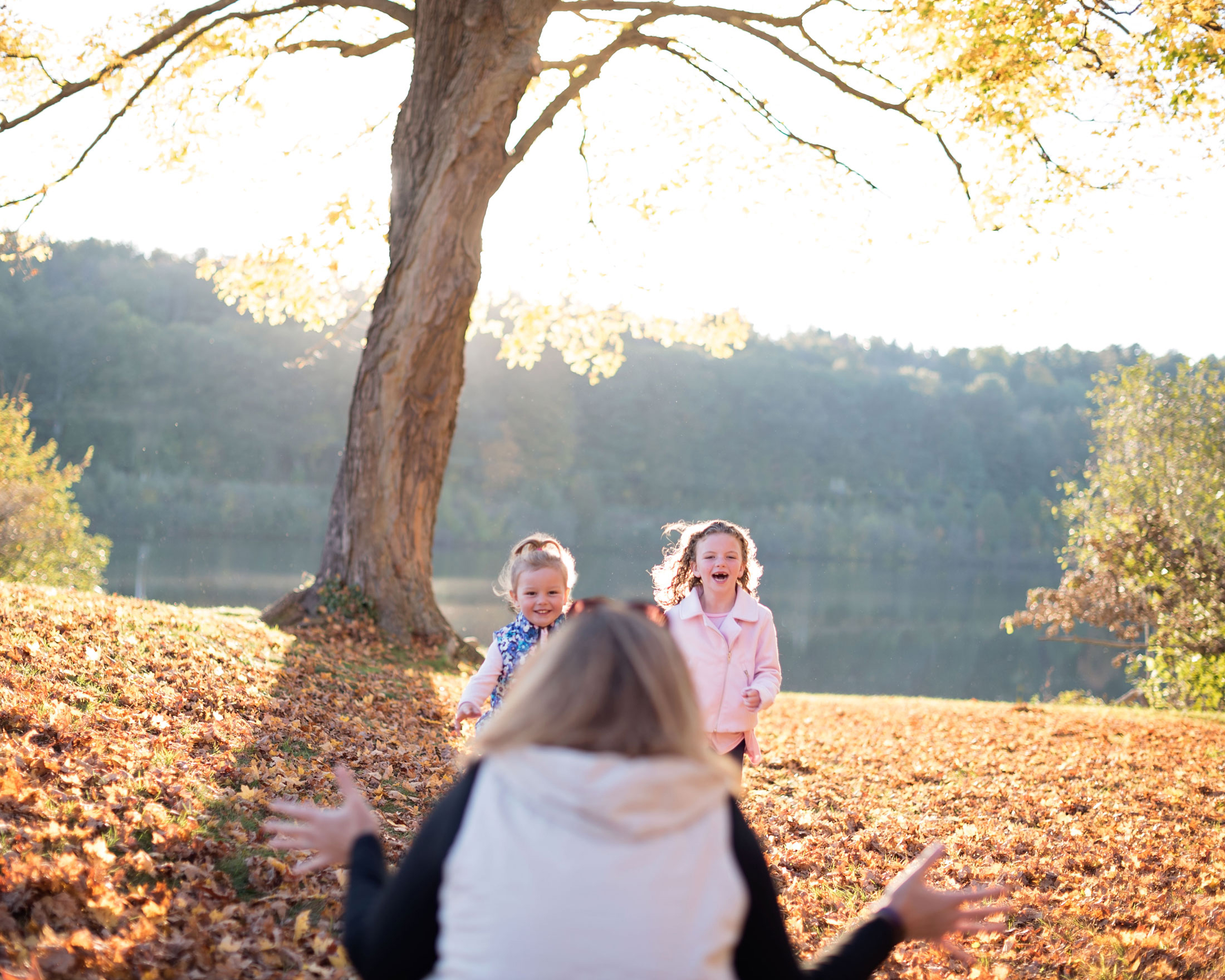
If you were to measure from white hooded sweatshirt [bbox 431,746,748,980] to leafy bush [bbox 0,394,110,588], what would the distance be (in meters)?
24.0

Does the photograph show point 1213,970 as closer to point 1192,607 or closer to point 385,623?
point 385,623

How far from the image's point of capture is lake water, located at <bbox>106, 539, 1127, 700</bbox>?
32812 millimetres

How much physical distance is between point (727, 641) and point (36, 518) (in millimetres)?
23924

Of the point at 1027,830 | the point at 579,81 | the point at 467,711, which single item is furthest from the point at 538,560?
the point at 579,81

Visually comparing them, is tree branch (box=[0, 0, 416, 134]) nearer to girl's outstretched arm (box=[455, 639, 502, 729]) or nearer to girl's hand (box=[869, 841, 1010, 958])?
girl's outstretched arm (box=[455, 639, 502, 729])

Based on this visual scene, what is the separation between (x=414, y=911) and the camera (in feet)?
5.24

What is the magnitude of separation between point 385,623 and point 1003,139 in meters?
8.03

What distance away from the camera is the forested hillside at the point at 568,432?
7225 centimetres

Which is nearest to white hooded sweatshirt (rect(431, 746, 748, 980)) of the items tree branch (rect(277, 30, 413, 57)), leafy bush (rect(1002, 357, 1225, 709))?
tree branch (rect(277, 30, 413, 57))

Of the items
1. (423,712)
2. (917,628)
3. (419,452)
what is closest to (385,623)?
(419,452)

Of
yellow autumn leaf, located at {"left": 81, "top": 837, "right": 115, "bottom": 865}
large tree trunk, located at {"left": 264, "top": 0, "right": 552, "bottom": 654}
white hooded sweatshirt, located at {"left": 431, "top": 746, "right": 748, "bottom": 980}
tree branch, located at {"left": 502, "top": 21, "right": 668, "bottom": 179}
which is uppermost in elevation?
tree branch, located at {"left": 502, "top": 21, "right": 668, "bottom": 179}

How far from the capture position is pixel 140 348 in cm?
7544

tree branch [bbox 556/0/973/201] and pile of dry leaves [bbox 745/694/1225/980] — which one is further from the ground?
tree branch [bbox 556/0/973/201]

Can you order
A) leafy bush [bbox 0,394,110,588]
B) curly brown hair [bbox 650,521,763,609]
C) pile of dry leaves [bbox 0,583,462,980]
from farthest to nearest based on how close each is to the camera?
leafy bush [bbox 0,394,110,588] → curly brown hair [bbox 650,521,763,609] → pile of dry leaves [bbox 0,583,462,980]
